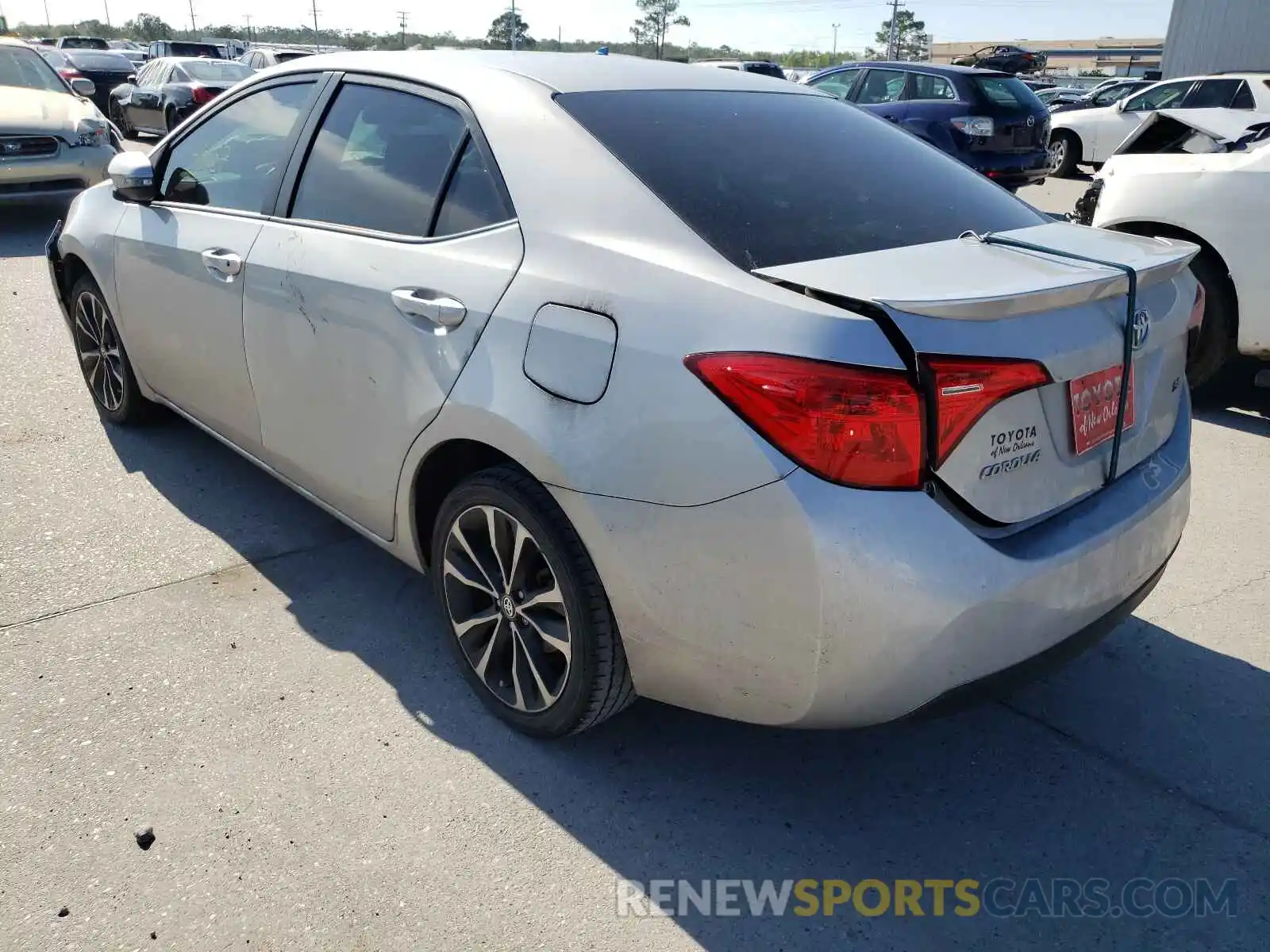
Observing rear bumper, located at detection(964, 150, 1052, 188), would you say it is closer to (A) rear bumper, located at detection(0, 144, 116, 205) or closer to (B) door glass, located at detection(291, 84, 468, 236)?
(A) rear bumper, located at detection(0, 144, 116, 205)

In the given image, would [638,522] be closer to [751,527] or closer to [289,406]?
[751,527]

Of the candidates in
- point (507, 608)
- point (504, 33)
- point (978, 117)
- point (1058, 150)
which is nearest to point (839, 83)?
point (978, 117)

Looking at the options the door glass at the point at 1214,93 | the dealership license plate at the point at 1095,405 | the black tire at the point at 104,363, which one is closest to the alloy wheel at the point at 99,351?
the black tire at the point at 104,363

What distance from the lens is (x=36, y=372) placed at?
221 inches

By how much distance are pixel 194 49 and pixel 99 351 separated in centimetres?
2590

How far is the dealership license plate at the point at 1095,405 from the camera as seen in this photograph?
2.21 meters

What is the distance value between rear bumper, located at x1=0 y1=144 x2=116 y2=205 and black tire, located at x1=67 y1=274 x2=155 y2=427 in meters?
5.66

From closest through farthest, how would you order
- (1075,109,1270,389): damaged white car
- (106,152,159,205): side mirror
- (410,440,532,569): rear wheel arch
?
(410,440,532,569): rear wheel arch, (106,152,159,205): side mirror, (1075,109,1270,389): damaged white car

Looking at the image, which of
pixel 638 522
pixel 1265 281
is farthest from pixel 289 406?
pixel 1265 281

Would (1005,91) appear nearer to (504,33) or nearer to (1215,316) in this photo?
(1215,316)

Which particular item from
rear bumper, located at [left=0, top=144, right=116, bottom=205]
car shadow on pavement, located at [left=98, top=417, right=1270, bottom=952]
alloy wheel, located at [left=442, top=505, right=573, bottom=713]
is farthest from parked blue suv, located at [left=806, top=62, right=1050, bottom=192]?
alloy wheel, located at [left=442, top=505, right=573, bottom=713]

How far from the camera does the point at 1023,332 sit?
2.05m

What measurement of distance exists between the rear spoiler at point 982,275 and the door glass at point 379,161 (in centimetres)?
110

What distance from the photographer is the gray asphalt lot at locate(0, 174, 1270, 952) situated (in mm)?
2158
